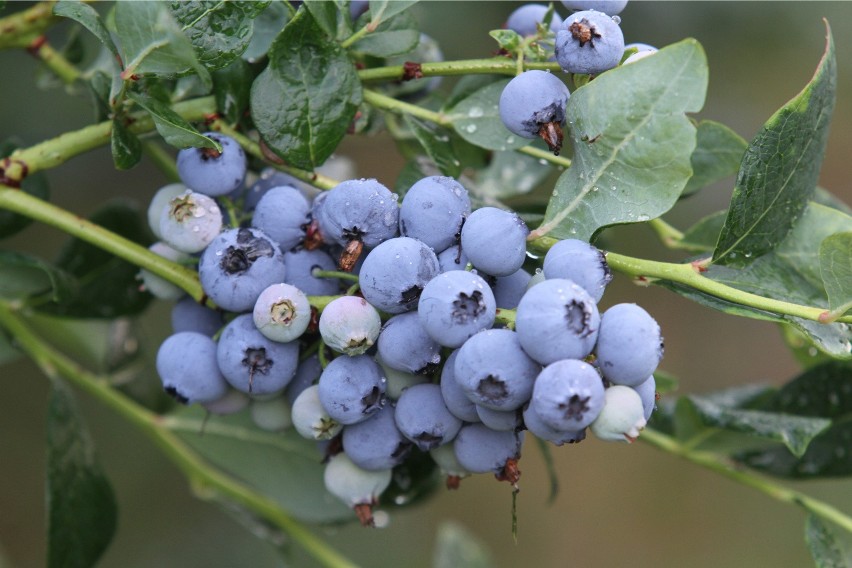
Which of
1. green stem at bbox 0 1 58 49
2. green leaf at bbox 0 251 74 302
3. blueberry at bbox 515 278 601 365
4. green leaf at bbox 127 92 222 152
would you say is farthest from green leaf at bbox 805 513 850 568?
green stem at bbox 0 1 58 49

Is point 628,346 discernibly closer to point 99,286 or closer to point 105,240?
point 105,240

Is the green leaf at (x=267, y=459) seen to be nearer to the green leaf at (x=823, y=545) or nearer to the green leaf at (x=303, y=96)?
the green leaf at (x=303, y=96)

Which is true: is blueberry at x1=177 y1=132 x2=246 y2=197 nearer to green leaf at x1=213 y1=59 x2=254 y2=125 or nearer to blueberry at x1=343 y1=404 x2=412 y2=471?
green leaf at x1=213 y1=59 x2=254 y2=125

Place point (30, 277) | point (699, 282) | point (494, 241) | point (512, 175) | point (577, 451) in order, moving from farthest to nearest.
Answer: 1. point (577, 451)
2. point (512, 175)
3. point (30, 277)
4. point (699, 282)
5. point (494, 241)

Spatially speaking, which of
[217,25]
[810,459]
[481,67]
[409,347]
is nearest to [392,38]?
[481,67]

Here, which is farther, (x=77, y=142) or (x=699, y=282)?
(x=77, y=142)

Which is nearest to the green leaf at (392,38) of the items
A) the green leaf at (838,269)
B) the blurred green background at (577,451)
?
the green leaf at (838,269)

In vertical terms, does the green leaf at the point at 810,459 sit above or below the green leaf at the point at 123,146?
below
